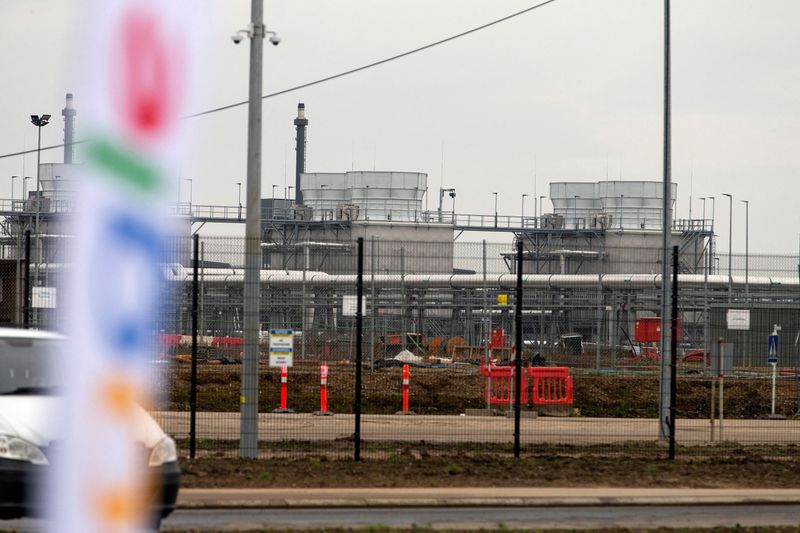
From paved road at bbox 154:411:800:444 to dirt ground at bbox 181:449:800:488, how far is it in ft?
9.87

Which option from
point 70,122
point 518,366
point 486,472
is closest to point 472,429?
point 518,366

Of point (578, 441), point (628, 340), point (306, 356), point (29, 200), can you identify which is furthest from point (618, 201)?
point (578, 441)

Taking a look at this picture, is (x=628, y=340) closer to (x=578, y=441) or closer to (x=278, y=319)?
(x=278, y=319)

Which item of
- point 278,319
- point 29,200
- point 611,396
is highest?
point 29,200

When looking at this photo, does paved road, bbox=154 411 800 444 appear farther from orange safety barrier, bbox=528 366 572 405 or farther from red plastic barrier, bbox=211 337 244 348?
red plastic barrier, bbox=211 337 244 348

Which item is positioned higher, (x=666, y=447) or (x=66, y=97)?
(x=66, y=97)

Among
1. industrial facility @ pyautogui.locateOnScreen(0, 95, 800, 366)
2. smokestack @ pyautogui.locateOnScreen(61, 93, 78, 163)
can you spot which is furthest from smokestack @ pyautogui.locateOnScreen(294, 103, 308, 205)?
smokestack @ pyautogui.locateOnScreen(61, 93, 78, 163)

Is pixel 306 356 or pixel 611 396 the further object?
pixel 611 396

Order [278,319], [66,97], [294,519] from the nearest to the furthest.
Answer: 1. [66,97]
2. [294,519]
3. [278,319]

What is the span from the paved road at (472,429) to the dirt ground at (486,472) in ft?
9.87

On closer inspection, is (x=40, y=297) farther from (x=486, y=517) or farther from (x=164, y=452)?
(x=164, y=452)

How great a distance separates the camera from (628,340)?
105ft

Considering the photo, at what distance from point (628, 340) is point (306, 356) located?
30.4ft

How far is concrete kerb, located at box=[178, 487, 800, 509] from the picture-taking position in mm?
11562
